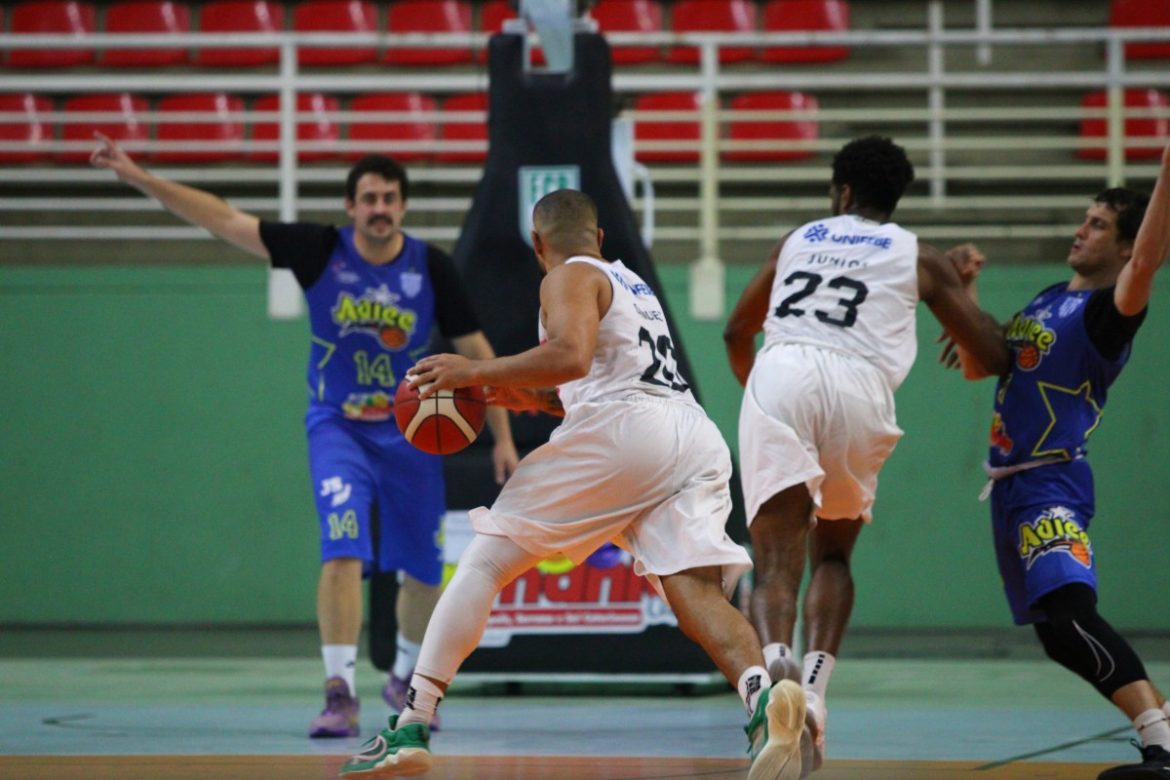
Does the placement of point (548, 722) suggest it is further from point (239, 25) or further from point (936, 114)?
point (239, 25)

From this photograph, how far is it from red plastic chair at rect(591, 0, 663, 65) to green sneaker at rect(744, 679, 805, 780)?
10.5 m

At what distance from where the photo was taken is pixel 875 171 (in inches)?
225

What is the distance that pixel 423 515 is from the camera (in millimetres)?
6848

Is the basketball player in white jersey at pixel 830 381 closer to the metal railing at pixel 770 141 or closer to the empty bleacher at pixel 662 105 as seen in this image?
the metal railing at pixel 770 141

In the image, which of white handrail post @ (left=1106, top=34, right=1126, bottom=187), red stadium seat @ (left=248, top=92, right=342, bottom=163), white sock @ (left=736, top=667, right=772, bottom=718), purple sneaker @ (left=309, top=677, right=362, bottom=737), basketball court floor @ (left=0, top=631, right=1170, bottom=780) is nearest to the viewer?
white sock @ (left=736, top=667, right=772, bottom=718)

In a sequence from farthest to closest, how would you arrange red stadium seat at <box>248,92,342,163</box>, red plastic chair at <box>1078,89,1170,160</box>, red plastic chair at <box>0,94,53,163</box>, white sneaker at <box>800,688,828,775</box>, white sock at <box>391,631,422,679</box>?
1. red plastic chair at <box>0,94,53,163</box>
2. red stadium seat at <box>248,92,342,163</box>
3. red plastic chair at <box>1078,89,1170,160</box>
4. white sock at <box>391,631,422,679</box>
5. white sneaker at <box>800,688,828,775</box>

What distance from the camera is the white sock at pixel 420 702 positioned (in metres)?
4.52

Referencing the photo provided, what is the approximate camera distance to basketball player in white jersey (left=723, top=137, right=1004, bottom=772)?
539 centimetres

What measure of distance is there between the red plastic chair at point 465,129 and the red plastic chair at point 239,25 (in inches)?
76.0

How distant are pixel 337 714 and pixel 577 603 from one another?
6.09 feet

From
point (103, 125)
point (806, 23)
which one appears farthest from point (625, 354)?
point (103, 125)

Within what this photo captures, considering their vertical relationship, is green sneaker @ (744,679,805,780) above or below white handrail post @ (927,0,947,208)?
below

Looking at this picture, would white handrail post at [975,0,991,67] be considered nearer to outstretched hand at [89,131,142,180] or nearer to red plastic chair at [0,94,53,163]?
red plastic chair at [0,94,53,163]

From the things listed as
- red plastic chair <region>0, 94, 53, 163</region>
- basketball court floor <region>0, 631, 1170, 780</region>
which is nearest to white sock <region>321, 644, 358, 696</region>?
basketball court floor <region>0, 631, 1170, 780</region>
